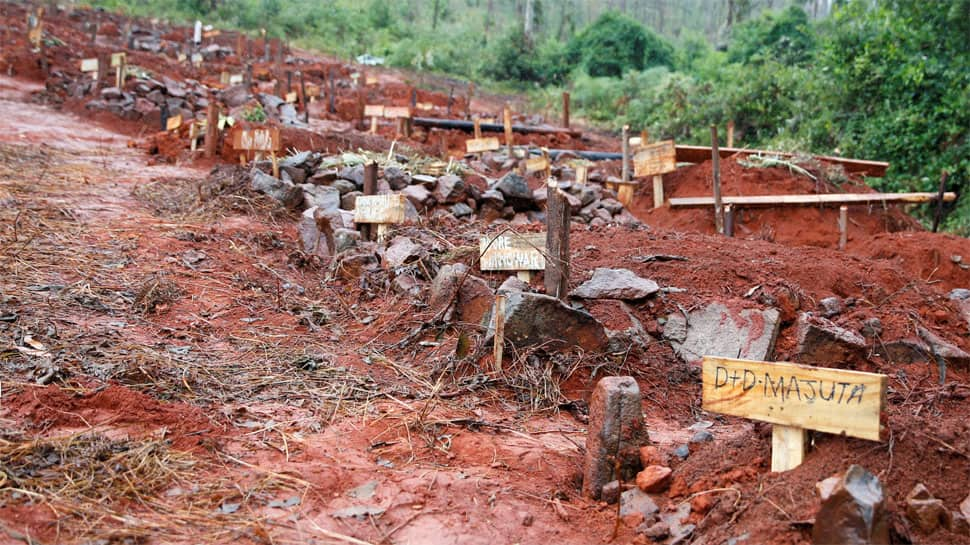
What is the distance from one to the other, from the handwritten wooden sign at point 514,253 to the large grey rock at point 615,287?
1.21 feet

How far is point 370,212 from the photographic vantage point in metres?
7.39

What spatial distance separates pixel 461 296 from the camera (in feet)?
18.5

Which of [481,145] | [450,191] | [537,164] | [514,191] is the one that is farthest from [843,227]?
[481,145]

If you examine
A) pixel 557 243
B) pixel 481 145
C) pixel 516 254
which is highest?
pixel 481 145

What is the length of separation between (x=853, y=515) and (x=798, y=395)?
61cm

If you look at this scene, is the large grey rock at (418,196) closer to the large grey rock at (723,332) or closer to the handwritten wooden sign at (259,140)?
the handwritten wooden sign at (259,140)

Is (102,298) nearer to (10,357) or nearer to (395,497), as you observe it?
(10,357)

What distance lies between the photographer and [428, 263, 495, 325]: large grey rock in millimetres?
5492

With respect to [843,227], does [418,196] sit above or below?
above

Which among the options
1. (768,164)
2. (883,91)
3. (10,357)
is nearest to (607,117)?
A: (883,91)

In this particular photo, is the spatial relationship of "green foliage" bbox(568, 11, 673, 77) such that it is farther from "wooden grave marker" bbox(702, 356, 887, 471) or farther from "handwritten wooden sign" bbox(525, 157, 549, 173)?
"wooden grave marker" bbox(702, 356, 887, 471)

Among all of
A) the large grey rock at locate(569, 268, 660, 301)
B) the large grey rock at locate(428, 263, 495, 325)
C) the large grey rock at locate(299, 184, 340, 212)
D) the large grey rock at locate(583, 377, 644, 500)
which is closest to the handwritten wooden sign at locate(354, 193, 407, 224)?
the large grey rock at locate(299, 184, 340, 212)

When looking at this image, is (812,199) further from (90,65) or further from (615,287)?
(90,65)

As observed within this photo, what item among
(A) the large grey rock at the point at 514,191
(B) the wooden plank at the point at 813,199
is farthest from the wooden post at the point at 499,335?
(B) the wooden plank at the point at 813,199
